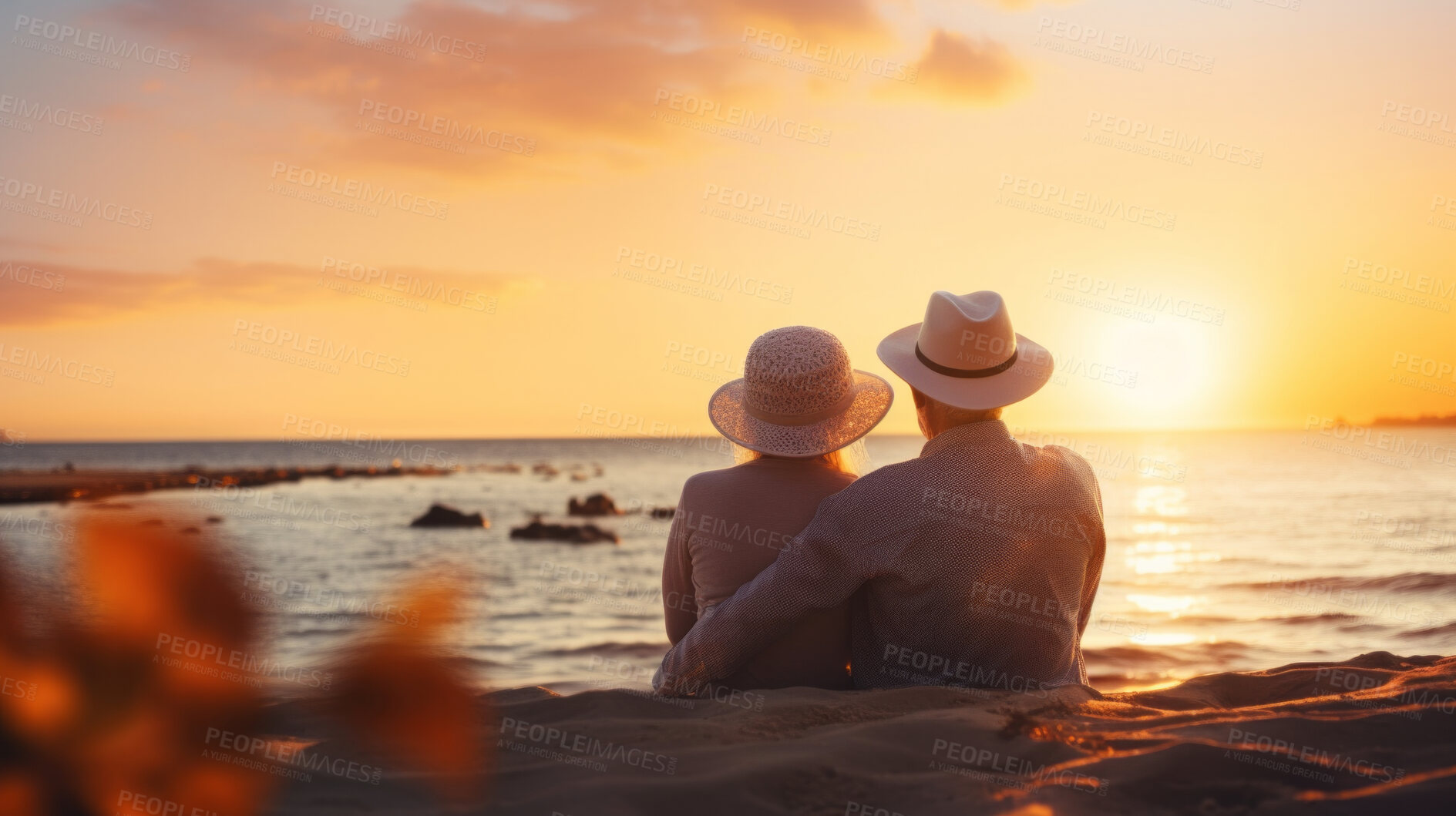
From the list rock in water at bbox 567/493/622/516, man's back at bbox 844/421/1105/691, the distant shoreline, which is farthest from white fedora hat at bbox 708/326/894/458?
the distant shoreline

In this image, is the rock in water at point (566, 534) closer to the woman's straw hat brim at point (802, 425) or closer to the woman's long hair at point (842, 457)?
the woman's long hair at point (842, 457)

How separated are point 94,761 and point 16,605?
0.66m

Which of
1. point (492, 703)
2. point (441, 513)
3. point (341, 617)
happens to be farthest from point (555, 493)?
→ point (492, 703)

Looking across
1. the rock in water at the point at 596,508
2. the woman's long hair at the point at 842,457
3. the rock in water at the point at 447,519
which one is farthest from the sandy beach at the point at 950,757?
the rock in water at the point at 596,508

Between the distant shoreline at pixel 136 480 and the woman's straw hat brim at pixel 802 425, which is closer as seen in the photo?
the woman's straw hat brim at pixel 802 425

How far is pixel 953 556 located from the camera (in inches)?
111

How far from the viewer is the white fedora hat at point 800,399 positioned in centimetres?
309

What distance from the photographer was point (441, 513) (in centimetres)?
2219

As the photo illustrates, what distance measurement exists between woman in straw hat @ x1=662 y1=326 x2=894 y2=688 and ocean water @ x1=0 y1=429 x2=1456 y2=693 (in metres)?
0.30

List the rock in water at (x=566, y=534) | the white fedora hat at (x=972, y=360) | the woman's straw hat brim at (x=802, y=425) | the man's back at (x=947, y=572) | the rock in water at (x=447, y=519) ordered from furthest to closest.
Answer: the rock in water at (x=447, y=519), the rock in water at (x=566, y=534), the woman's straw hat brim at (x=802, y=425), the white fedora hat at (x=972, y=360), the man's back at (x=947, y=572)

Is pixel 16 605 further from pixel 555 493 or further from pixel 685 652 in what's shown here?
pixel 555 493

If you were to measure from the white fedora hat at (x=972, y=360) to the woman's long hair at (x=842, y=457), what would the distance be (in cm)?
36

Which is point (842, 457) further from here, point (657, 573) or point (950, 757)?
point (657, 573)

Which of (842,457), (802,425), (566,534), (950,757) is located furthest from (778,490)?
(566,534)
